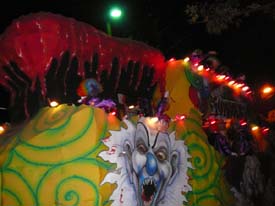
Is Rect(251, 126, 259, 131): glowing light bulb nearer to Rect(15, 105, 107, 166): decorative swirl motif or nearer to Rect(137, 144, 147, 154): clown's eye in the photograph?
Rect(137, 144, 147, 154): clown's eye

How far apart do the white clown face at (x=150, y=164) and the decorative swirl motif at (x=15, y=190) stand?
1929 mm

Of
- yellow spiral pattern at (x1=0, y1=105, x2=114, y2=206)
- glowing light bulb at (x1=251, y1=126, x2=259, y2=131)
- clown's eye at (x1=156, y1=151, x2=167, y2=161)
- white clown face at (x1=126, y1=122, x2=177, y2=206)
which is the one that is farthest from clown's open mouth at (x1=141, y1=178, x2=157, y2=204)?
glowing light bulb at (x1=251, y1=126, x2=259, y2=131)

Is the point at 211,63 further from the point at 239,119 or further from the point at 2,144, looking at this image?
the point at 2,144

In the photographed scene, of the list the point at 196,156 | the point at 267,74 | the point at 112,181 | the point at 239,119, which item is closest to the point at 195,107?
the point at 196,156

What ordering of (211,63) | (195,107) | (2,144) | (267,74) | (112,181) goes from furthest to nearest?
(267,74)
(211,63)
(195,107)
(2,144)
(112,181)

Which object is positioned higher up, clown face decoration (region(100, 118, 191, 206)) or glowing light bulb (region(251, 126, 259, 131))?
glowing light bulb (region(251, 126, 259, 131))

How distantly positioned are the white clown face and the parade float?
0.07 ft

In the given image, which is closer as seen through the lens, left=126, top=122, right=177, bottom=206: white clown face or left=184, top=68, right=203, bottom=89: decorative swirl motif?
left=126, top=122, right=177, bottom=206: white clown face

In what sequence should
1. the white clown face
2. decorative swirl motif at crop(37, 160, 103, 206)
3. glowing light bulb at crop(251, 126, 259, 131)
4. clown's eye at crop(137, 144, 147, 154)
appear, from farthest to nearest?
1. glowing light bulb at crop(251, 126, 259, 131)
2. clown's eye at crop(137, 144, 147, 154)
3. the white clown face
4. decorative swirl motif at crop(37, 160, 103, 206)

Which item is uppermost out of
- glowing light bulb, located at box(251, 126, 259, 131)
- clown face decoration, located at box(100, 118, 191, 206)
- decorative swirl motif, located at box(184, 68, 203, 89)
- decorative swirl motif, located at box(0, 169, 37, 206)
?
decorative swirl motif, located at box(184, 68, 203, 89)

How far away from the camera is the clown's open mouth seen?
25.3 feet

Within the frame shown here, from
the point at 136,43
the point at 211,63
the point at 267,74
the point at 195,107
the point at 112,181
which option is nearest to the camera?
the point at 112,181

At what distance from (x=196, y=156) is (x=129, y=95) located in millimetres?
2079

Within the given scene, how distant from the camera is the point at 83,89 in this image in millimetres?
8016
